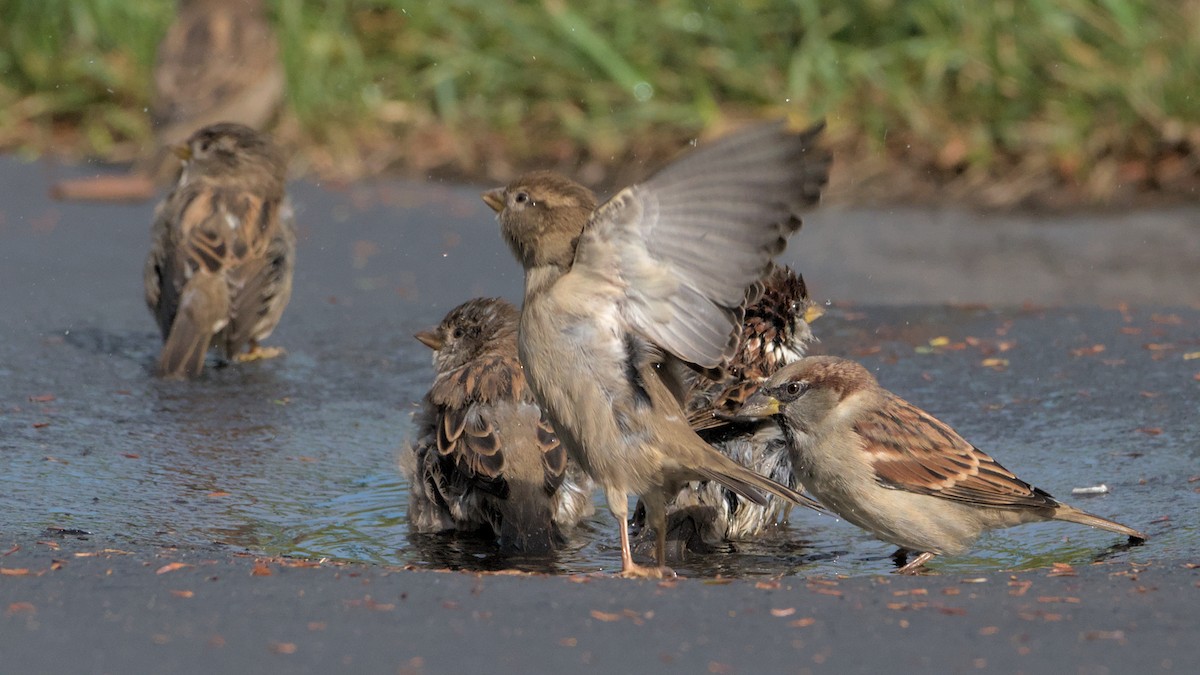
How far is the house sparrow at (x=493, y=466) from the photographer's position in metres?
5.26

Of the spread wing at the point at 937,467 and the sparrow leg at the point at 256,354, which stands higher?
the sparrow leg at the point at 256,354

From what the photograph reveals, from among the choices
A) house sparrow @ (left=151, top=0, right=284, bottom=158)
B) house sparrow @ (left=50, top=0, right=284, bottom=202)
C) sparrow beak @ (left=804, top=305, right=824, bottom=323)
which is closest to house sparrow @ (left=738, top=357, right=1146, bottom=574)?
sparrow beak @ (left=804, top=305, right=824, bottom=323)

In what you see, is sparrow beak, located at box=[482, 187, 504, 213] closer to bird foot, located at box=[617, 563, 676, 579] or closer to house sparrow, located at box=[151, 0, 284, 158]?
bird foot, located at box=[617, 563, 676, 579]

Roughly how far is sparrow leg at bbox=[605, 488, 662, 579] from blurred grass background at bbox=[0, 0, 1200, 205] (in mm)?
6556

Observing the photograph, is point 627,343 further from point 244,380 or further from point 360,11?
point 360,11

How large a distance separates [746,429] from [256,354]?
318 centimetres

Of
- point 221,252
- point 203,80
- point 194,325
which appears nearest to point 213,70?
point 203,80

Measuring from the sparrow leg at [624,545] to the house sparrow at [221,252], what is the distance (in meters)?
3.15

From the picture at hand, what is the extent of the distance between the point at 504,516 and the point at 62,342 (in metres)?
3.22

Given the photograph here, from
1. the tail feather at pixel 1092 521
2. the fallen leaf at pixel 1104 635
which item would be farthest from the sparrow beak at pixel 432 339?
the fallen leaf at pixel 1104 635

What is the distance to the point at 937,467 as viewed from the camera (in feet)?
16.6

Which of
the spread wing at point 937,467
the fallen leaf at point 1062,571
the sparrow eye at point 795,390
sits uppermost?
the sparrow eye at point 795,390

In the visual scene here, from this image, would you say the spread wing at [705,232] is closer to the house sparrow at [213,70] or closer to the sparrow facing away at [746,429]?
the sparrow facing away at [746,429]

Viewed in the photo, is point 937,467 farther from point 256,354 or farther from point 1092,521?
point 256,354
